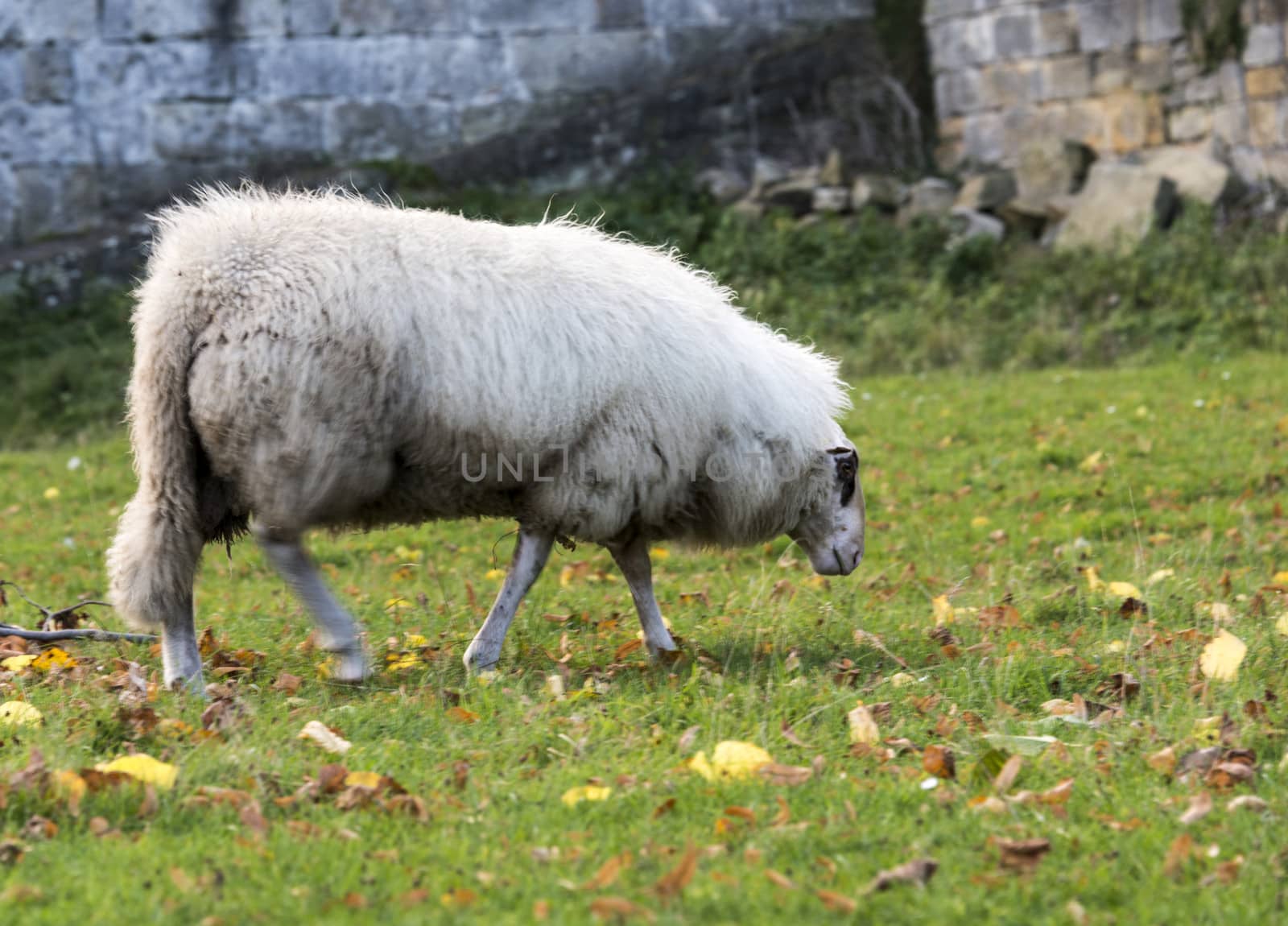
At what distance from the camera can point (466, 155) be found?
582 inches

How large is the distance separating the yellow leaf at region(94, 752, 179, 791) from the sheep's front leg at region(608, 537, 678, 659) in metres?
2.02

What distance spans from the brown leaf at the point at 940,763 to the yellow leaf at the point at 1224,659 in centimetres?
118

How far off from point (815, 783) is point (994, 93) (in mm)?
12769

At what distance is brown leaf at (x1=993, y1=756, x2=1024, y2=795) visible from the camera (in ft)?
12.1

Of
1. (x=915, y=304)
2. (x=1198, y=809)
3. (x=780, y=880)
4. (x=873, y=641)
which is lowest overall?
(x=873, y=641)

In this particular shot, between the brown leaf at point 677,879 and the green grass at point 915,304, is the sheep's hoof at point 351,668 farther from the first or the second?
the green grass at point 915,304

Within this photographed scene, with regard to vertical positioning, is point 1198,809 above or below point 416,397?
below

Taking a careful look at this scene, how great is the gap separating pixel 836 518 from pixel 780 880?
2.59 m

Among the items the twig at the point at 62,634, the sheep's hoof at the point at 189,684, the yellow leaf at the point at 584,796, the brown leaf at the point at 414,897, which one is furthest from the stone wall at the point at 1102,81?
the brown leaf at the point at 414,897

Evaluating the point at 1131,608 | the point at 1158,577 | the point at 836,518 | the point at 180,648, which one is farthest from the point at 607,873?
the point at 1158,577

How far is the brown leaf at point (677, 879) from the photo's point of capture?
3084 mm

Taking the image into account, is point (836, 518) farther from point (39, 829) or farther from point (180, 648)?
point (39, 829)

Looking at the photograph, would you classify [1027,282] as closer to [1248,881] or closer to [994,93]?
[994,93]

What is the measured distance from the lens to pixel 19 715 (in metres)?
4.21
